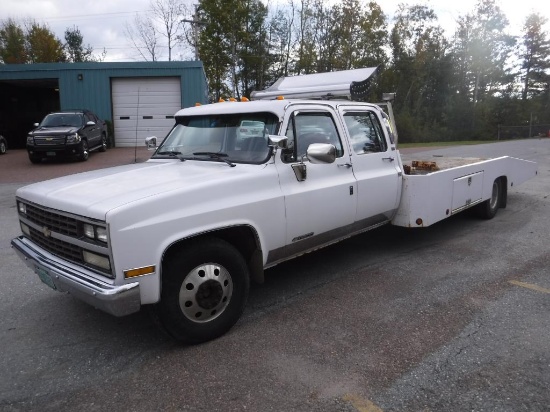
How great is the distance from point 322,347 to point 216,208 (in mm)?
1338

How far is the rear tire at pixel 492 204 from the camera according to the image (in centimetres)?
747

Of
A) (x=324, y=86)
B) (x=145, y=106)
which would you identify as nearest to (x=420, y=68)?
(x=145, y=106)

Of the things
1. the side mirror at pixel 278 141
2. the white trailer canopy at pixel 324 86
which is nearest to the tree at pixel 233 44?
the white trailer canopy at pixel 324 86

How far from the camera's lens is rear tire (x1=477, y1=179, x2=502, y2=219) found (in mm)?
7467

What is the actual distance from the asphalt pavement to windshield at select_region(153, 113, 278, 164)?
1.44 metres

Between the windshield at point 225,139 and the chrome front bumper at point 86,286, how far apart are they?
155 cm

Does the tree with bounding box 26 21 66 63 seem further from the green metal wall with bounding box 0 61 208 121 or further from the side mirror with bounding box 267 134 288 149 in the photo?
the side mirror with bounding box 267 134 288 149

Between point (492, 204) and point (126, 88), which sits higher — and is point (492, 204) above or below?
below

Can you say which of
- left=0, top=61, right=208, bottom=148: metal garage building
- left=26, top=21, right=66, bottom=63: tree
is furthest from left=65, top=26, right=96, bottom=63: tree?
left=0, top=61, right=208, bottom=148: metal garage building

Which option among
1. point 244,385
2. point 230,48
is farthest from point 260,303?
point 230,48

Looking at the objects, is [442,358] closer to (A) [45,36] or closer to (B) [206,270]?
(B) [206,270]

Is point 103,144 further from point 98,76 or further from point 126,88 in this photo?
point 98,76

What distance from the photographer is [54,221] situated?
3.50 m

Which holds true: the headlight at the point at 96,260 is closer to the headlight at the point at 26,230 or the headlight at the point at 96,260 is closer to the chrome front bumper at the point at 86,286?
the chrome front bumper at the point at 86,286
